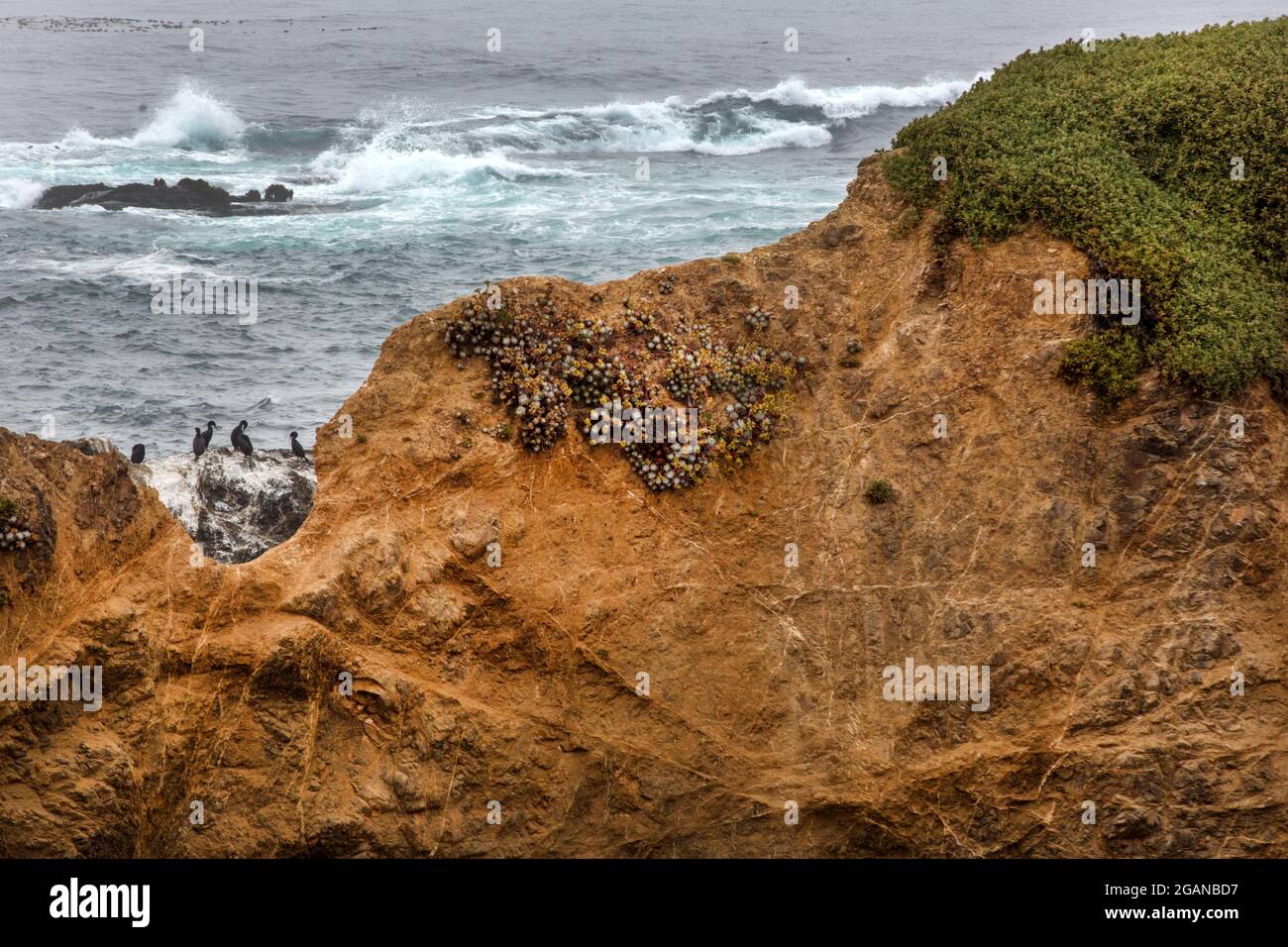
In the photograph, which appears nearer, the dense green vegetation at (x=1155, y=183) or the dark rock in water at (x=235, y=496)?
the dense green vegetation at (x=1155, y=183)

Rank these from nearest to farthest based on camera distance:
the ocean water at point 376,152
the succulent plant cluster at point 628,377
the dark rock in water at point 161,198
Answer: the succulent plant cluster at point 628,377 → the ocean water at point 376,152 → the dark rock in water at point 161,198

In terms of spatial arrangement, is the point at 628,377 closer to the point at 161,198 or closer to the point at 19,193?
the point at 161,198

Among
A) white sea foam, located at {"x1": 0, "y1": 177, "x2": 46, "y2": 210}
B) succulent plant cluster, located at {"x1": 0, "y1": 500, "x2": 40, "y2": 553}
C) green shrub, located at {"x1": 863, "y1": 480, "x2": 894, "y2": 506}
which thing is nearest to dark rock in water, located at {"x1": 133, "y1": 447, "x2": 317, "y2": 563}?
succulent plant cluster, located at {"x1": 0, "y1": 500, "x2": 40, "y2": 553}

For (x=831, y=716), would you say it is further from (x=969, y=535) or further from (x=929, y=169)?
(x=929, y=169)

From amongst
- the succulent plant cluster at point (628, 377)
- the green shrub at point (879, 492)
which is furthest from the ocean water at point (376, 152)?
the green shrub at point (879, 492)

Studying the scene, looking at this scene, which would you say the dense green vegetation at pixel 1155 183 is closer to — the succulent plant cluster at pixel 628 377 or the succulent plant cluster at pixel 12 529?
the succulent plant cluster at pixel 628 377

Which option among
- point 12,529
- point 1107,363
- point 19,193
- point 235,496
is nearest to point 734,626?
point 1107,363

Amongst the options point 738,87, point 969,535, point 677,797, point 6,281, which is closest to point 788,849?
point 677,797
